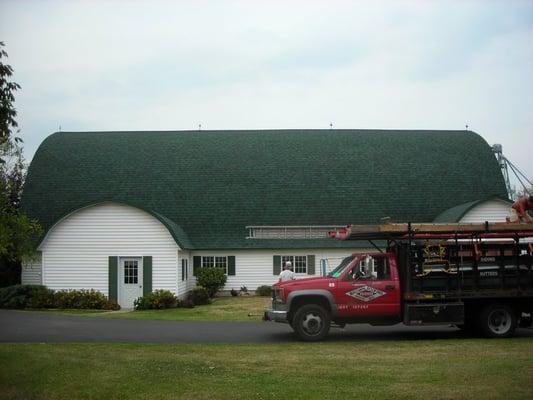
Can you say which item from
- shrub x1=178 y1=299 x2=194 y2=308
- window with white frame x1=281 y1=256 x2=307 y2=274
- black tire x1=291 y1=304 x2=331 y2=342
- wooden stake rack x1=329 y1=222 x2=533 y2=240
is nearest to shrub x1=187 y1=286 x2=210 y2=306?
shrub x1=178 y1=299 x2=194 y2=308

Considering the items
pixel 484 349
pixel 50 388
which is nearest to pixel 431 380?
pixel 484 349

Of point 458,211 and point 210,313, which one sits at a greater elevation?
point 458,211

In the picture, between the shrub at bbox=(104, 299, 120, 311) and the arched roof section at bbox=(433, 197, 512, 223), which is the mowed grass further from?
the arched roof section at bbox=(433, 197, 512, 223)

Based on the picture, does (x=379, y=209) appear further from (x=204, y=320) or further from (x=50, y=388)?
(x=50, y=388)

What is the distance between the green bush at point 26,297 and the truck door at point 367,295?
15106mm

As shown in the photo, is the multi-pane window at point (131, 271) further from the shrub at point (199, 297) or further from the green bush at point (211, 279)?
the green bush at point (211, 279)

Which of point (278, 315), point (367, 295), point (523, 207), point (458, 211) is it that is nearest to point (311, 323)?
point (278, 315)

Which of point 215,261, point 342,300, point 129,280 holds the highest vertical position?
point 215,261

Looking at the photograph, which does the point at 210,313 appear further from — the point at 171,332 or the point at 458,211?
the point at 458,211

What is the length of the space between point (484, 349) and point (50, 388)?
8801mm

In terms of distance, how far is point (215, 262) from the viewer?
33.4 metres

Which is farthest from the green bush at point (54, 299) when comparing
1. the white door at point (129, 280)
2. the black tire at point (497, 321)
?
the black tire at point (497, 321)

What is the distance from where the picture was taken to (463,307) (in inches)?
630

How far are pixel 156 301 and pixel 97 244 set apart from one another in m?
3.89
